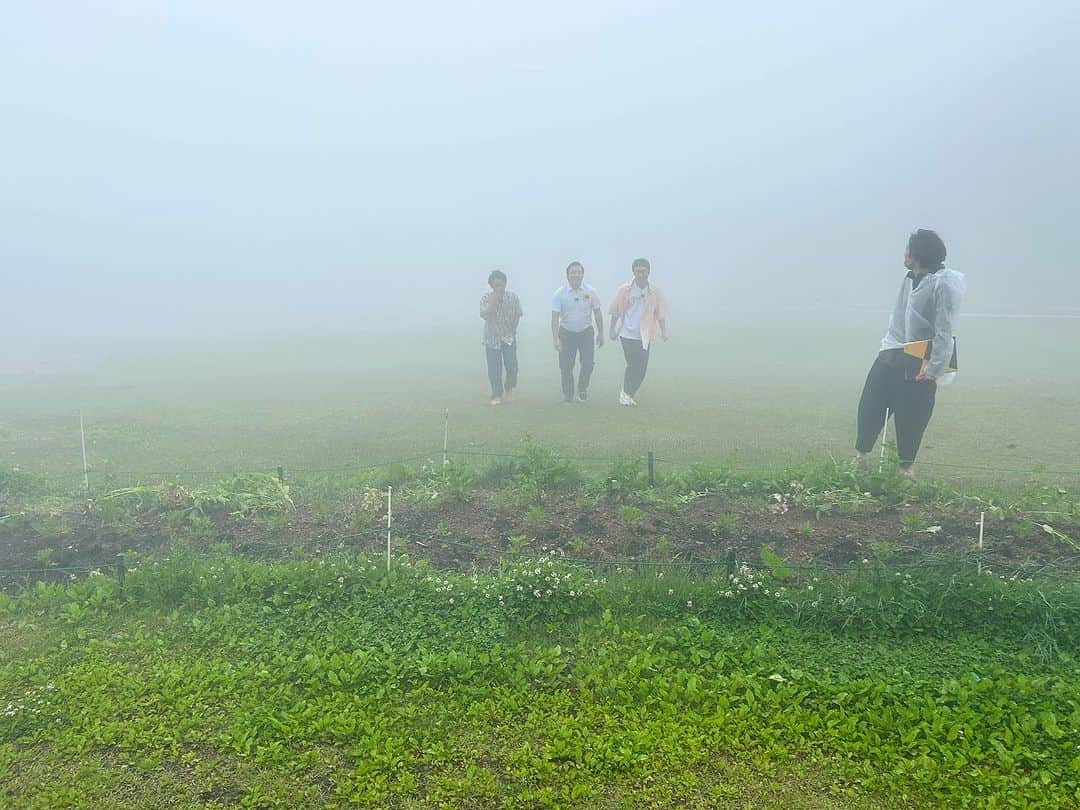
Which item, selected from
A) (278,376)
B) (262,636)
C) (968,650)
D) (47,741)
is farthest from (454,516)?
(278,376)

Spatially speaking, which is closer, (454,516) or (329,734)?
(329,734)

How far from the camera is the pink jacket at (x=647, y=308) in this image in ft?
36.4

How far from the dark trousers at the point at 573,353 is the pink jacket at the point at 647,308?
1.55 feet

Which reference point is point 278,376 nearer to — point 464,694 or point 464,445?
point 464,445

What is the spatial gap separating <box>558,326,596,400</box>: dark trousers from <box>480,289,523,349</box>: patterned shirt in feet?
2.15

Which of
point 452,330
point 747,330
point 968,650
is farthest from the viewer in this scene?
point 452,330

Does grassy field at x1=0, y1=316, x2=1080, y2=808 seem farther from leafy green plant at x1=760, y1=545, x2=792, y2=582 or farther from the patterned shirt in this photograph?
the patterned shirt

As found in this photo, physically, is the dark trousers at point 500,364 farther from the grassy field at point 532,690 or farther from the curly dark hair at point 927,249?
the grassy field at point 532,690

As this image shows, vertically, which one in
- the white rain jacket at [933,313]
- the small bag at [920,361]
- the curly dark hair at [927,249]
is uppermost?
the curly dark hair at [927,249]

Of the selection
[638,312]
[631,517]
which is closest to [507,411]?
[638,312]

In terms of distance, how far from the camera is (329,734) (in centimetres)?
356

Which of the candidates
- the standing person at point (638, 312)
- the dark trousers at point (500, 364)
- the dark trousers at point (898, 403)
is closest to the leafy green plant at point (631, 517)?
the dark trousers at point (898, 403)

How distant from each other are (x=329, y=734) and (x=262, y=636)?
3.24 ft

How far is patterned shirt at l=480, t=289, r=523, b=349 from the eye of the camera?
11.4 metres
